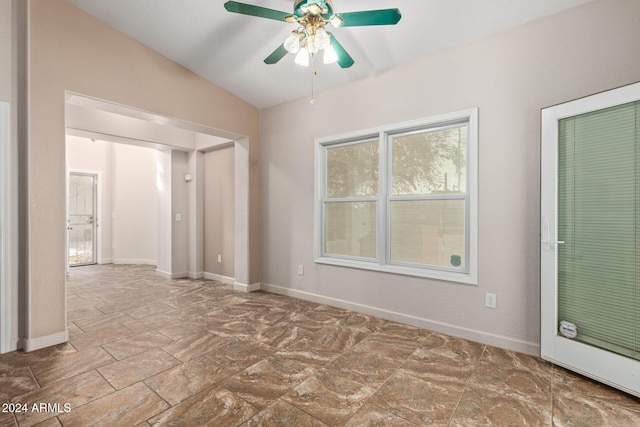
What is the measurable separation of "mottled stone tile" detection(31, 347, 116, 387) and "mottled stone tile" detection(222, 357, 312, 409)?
114cm

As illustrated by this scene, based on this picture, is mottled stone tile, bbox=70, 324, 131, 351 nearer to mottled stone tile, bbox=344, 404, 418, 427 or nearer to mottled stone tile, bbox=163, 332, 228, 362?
mottled stone tile, bbox=163, 332, 228, 362

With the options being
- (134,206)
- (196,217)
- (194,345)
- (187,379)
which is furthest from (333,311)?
(134,206)

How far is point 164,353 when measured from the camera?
2561mm

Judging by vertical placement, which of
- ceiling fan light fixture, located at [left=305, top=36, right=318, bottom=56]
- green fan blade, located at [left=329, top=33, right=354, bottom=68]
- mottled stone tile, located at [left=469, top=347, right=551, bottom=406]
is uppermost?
green fan blade, located at [left=329, top=33, right=354, bottom=68]

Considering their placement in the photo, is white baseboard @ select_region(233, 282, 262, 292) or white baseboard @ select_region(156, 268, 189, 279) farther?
white baseboard @ select_region(156, 268, 189, 279)

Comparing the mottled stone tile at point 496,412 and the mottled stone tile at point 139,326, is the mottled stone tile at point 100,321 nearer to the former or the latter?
the mottled stone tile at point 139,326

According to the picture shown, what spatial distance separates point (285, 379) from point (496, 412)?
1341 mm

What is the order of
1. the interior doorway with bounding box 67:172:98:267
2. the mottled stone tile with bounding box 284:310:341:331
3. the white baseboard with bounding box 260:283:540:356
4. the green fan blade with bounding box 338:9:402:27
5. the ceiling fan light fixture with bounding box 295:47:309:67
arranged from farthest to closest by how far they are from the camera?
the interior doorway with bounding box 67:172:98:267 < the mottled stone tile with bounding box 284:310:341:331 < the white baseboard with bounding box 260:283:540:356 < the ceiling fan light fixture with bounding box 295:47:309:67 < the green fan blade with bounding box 338:9:402:27

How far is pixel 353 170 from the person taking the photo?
12.6ft

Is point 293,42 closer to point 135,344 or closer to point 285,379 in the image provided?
point 285,379

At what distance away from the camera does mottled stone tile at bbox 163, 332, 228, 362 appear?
8.33 feet

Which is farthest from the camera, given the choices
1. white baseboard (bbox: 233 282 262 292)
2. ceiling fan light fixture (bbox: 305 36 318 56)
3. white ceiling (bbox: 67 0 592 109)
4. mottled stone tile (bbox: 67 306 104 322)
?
white baseboard (bbox: 233 282 262 292)

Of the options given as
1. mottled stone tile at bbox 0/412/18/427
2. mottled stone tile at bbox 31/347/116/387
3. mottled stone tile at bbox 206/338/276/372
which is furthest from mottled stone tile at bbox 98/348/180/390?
mottled stone tile at bbox 0/412/18/427

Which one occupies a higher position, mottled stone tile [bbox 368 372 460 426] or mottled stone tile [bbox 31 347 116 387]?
mottled stone tile [bbox 31 347 116 387]
